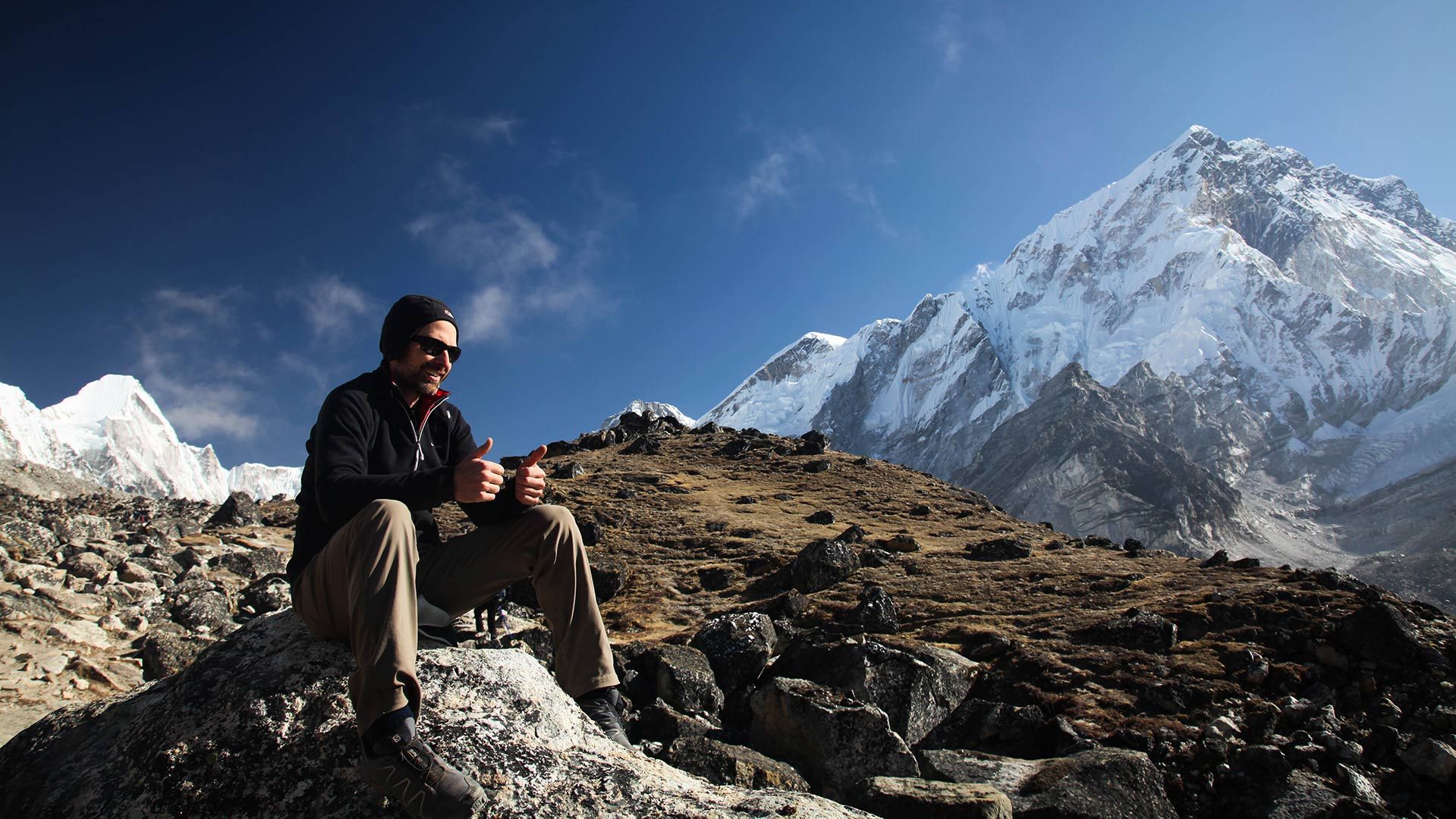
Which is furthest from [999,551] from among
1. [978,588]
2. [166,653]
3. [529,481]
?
[529,481]

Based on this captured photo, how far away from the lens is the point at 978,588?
16.1m

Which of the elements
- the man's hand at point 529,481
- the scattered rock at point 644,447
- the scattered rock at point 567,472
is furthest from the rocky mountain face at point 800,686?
the scattered rock at point 644,447

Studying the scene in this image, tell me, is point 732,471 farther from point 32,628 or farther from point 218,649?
point 218,649

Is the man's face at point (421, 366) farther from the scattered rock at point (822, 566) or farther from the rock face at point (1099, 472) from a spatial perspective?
the rock face at point (1099, 472)

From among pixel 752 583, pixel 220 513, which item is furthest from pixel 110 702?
pixel 220 513

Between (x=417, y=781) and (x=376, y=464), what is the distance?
5.40 ft

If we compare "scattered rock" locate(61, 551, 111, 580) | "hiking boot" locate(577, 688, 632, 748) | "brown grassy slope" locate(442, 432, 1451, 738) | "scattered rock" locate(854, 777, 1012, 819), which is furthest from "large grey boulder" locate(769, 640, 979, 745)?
"scattered rock" locate(61, 551, 111, 580)

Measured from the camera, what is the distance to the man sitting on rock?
9.28ft

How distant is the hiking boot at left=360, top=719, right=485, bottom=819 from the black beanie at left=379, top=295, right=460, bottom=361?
2.03 meters

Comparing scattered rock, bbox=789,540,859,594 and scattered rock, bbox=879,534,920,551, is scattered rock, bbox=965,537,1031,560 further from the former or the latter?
scattered rock, bbox=789,540,859,594

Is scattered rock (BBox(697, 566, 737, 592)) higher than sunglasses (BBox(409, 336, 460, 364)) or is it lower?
higher

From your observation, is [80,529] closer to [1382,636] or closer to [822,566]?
[822,566]

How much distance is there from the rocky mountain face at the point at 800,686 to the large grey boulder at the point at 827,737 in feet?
0.08

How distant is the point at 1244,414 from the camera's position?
178m
